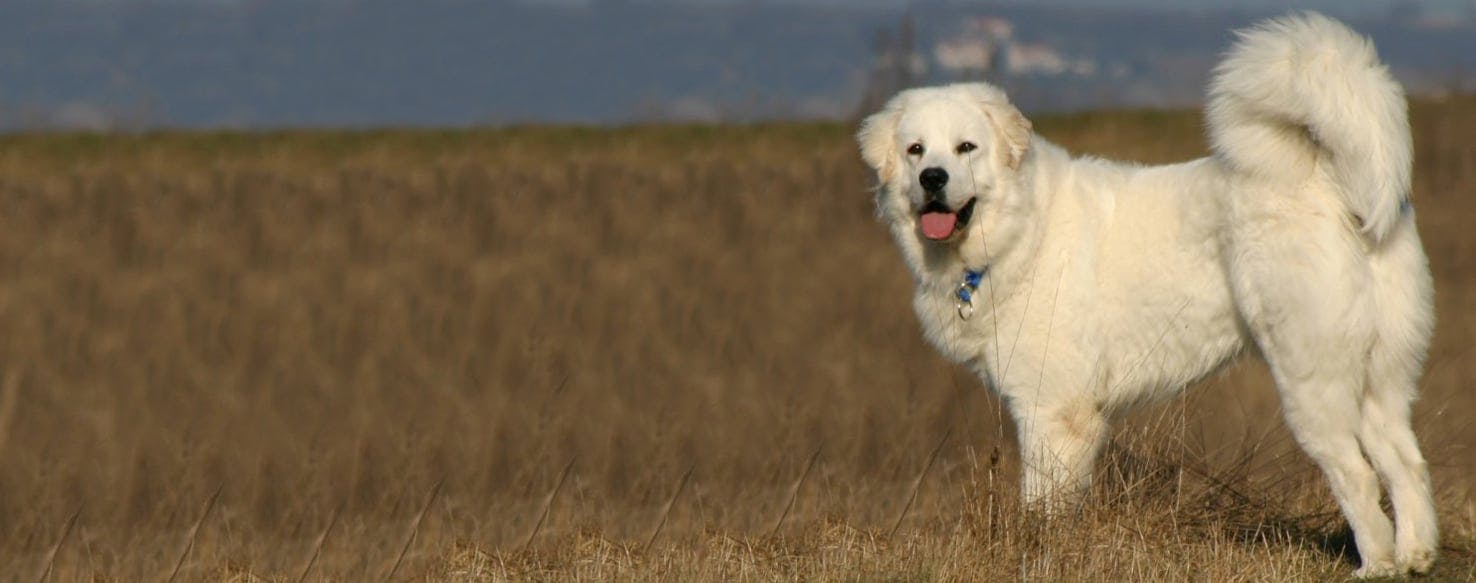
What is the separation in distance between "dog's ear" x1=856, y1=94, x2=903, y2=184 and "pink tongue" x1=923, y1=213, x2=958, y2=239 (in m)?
0.29

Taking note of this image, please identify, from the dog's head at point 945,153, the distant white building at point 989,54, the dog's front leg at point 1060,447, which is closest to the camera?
the dog's front leg at point 1060,447

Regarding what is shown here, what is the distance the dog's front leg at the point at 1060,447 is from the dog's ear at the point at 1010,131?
1.12 m

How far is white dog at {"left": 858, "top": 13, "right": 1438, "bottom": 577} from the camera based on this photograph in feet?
17.1

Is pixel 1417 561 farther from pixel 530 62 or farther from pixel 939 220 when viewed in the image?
pixel 530 62

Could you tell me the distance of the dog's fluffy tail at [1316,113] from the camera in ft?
16.9

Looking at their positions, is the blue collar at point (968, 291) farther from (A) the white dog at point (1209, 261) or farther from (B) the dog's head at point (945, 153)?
(B) the dog's head at point (945, 153)

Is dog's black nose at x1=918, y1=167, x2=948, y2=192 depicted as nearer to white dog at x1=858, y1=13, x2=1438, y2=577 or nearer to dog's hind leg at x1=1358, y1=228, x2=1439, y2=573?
white dog at x1=858, y1=13, x2=1438, y2=577

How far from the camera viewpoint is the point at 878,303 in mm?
13734

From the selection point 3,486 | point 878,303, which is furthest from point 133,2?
point 3,486

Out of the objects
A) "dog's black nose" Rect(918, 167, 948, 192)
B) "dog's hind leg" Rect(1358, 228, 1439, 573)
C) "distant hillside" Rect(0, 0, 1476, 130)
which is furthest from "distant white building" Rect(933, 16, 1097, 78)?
"dog's hind leg" Rect(1358, 228, 1439, 573)

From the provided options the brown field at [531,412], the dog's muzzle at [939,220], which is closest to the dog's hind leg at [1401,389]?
the brown field at [531,412]

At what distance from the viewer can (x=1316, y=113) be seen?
5.26m

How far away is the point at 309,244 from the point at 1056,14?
80.4 m

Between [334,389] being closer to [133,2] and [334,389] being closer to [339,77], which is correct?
[339,77]
